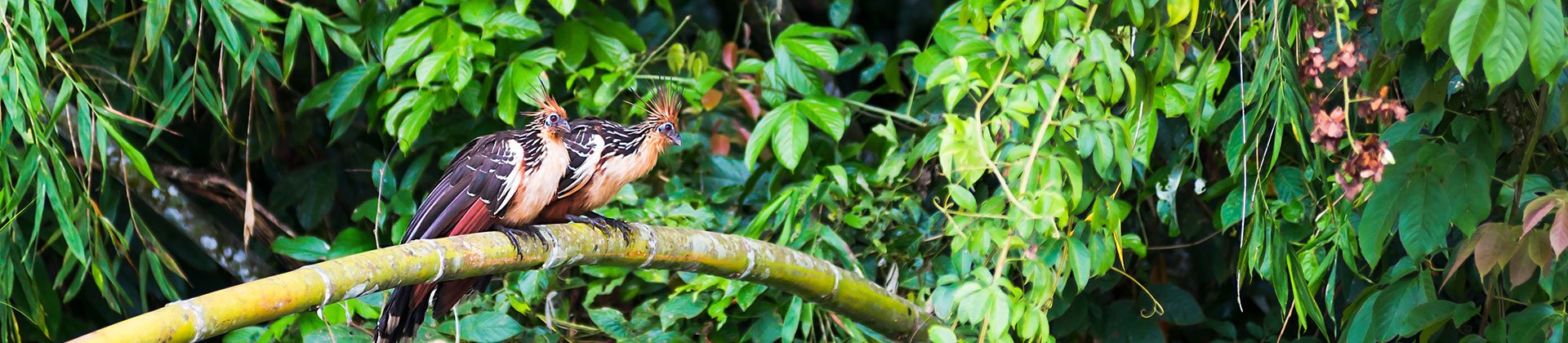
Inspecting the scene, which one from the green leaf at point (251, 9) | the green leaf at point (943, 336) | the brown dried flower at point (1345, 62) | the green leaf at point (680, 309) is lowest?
the green leaf at point (680, 309)

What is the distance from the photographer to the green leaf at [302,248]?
286cm

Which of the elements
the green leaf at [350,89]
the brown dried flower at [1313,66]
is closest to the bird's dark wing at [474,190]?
the green leaf at [350,89]

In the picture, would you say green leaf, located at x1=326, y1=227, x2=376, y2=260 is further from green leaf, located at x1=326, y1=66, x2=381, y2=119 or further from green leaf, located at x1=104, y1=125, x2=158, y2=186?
green leaf, located at x1=104, y1=125, x2=158, y2=186

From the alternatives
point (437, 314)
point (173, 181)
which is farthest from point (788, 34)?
point (173, 181)

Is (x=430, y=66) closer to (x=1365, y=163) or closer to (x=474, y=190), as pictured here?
(x=474, y=190)

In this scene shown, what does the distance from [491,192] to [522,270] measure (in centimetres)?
37

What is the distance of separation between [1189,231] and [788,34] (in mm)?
1186

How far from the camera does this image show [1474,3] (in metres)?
1.47

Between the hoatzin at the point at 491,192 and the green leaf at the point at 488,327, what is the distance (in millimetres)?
141

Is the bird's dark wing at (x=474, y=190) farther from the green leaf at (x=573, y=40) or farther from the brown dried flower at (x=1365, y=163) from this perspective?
the brown dried flower at (x=1365, y=163)

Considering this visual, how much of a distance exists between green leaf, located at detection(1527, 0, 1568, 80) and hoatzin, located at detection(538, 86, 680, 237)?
145 cm

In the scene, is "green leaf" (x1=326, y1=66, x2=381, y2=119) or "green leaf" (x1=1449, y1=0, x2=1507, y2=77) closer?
"green leaf" (x1=1449, y1=0, x2=1507, y2=77)

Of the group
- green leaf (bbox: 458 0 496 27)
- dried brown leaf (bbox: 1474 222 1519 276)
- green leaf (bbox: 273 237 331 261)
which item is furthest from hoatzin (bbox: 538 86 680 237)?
dried brown leaf (bbox: 1474 222 1519 276)

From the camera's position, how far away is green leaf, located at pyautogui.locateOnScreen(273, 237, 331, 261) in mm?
2863
